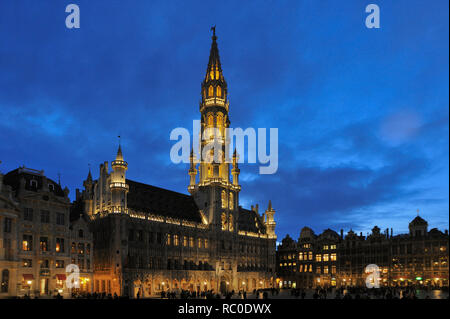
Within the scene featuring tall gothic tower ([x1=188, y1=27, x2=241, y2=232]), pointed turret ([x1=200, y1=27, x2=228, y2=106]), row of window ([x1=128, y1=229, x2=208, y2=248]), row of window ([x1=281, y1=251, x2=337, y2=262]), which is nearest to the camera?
row of window ([x1=128, y1=229, x2=208, y2=248])

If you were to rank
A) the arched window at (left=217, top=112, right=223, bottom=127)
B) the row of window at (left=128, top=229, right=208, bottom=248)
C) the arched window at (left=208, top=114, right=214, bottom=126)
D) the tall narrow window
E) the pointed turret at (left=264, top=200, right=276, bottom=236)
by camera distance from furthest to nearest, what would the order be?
the pointed turret at (left=264, top=200, right=276, bottom=236) < the arched window at (left=217, top=112, right=223, bottom=127) < the arched window at (left=208, top=114, right=214, bottom=126) < the row of window at (left=128, top=229, right=208, bottom=248) < the tall narrow window

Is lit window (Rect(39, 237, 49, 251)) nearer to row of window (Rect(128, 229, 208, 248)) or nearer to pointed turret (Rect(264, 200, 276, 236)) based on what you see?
row of window (Rect(128, 229, 208, 248))

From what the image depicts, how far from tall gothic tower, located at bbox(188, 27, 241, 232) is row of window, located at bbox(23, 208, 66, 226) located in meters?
35.7

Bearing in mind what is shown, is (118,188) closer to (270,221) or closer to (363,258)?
(270,221)

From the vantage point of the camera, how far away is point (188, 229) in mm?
87688

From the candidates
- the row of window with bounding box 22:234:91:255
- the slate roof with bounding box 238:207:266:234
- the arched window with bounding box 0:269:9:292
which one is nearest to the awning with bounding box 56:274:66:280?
the row of window with bounding box 22:234:91:255

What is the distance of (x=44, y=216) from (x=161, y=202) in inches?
1113

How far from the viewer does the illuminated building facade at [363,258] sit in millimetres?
103500

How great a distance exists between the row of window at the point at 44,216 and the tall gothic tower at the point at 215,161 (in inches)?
1405

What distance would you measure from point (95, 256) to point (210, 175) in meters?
32.3

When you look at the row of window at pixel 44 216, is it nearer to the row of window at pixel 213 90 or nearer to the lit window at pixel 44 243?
the lit window at pixel 44 243

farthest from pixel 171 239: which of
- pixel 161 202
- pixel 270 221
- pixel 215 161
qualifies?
pixel 270 221

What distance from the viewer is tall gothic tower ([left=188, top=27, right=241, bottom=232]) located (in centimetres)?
9656

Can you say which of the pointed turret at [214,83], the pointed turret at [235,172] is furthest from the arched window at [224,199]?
the pointed turret at [214,83]
